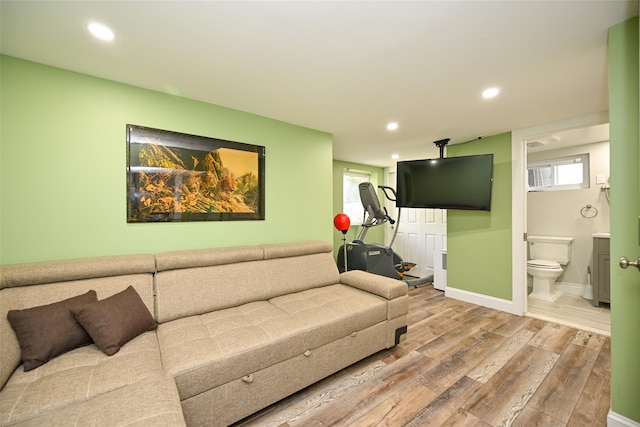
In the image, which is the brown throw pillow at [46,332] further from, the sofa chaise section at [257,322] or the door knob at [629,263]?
the door knob at [629,263]

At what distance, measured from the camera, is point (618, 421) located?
4.78 feet

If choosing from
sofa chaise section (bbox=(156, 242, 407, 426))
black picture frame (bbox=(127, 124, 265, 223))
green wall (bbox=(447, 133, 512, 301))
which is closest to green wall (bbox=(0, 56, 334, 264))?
black picture frame (bbox=(127, 124, 265, 223))

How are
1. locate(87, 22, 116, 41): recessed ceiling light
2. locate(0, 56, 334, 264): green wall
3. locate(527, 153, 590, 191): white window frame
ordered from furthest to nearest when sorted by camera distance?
locate(527, 153, 590, 191): white window frame, locate(0, 56, 334, 264): green wall, locate(87, 22, 116, 41): recessed ceiling light

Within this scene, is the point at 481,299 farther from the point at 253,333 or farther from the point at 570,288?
the point at 253,333

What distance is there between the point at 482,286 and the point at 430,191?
1.46 metres

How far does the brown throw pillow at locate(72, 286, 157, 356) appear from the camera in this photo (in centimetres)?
143

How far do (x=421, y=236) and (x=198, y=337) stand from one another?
4556mm

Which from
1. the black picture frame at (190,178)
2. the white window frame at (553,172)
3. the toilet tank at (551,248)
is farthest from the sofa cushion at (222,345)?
the white window frame at (553,172)

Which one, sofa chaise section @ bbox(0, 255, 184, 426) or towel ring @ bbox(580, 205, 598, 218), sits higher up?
towel ring @ bbox(580, 205, 598, 218)

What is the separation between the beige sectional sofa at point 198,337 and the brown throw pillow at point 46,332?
0.03 m

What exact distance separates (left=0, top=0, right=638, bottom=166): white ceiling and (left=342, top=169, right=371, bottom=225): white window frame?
2577 millimetres

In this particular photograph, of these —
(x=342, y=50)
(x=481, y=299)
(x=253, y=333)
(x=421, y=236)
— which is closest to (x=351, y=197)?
(x=421, y=236)

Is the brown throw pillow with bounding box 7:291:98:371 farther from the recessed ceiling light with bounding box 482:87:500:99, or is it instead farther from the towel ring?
the towel ring

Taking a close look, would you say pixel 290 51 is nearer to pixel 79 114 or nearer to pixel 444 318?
pixel 79 114
